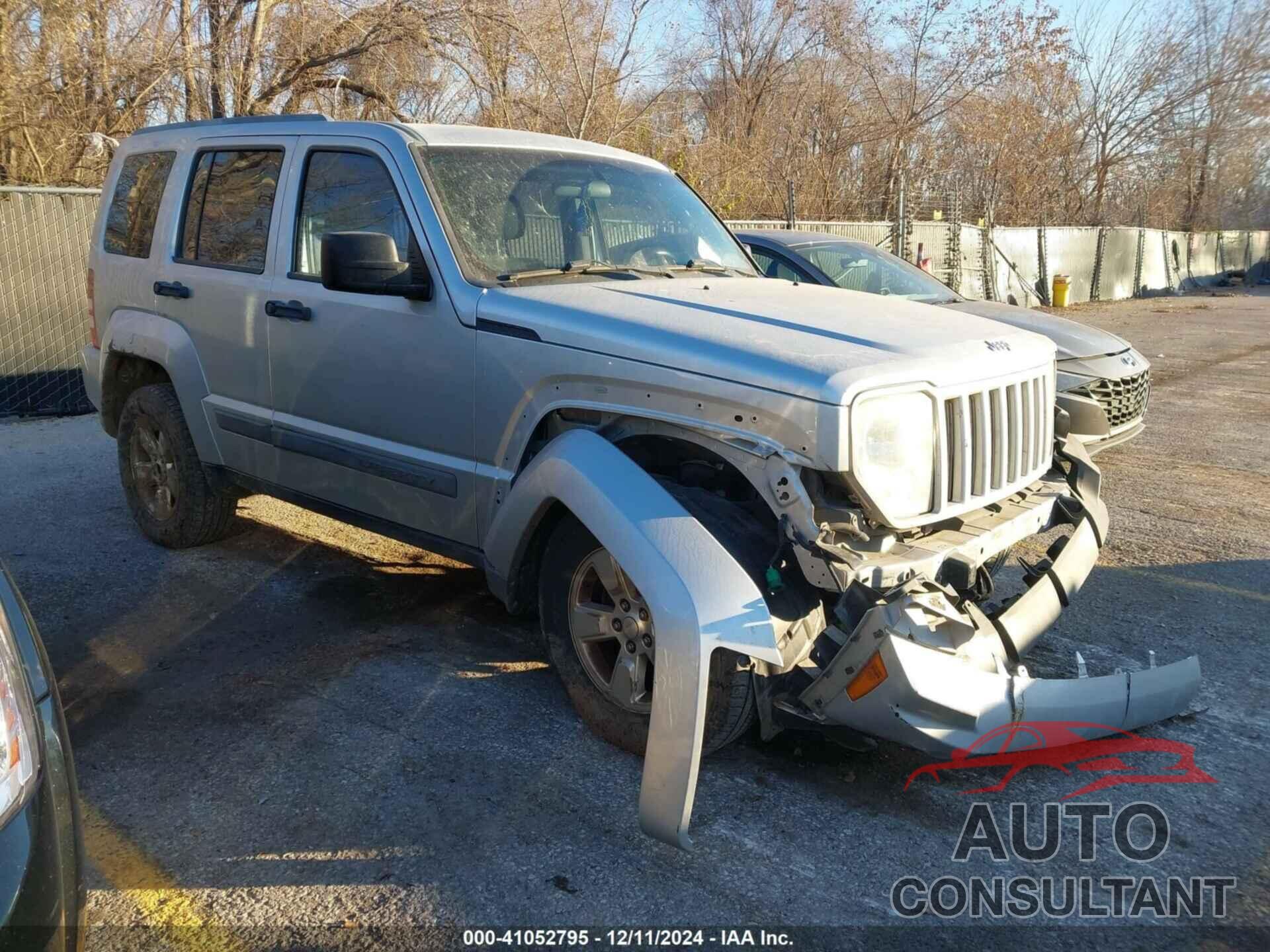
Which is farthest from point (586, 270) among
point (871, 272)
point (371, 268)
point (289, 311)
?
point (871, 272)

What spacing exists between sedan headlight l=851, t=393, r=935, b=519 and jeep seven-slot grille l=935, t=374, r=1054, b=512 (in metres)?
0.07

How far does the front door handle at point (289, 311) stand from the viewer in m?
4.64

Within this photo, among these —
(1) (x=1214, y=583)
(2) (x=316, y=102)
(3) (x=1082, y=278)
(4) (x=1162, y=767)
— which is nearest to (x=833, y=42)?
(3) (x=1082, y=278)

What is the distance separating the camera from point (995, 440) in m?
3.62

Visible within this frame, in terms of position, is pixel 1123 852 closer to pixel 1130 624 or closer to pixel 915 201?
pixel 1130 624

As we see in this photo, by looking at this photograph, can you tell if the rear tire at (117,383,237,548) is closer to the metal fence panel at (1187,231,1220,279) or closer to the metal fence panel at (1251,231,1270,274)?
the metal fence panel at (1187,231,1220,279)

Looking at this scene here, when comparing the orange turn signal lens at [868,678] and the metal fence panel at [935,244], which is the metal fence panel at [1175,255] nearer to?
the metal fence panel at [935,244]

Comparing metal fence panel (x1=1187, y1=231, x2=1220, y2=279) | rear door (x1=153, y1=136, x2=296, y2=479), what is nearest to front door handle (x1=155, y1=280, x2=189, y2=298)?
rear door (x1=153, y1=136, x2=296, y2=479)

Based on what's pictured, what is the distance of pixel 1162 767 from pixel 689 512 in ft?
6.14

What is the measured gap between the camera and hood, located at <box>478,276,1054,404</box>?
3.20 m

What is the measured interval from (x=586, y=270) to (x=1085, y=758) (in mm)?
2596

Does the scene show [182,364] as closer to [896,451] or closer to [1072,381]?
[896,451]

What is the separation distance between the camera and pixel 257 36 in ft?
44.9

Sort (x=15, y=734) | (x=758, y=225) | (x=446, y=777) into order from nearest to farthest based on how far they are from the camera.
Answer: (x=15, y=734)
(x=446, y=777)
(x=758, y=225)
